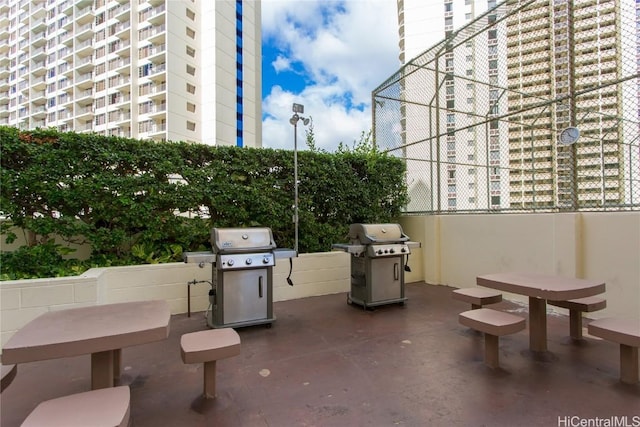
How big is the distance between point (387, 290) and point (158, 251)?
305 centimetres

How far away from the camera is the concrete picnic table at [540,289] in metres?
2.45

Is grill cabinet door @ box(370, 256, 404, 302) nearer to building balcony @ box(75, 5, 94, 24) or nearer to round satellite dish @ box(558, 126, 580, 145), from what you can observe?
round satellite dish @ box(558, 126, 580, 145)

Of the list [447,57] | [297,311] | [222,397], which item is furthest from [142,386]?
[447,57]

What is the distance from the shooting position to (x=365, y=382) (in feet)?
7.70

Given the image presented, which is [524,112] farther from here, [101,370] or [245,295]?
[101,370]

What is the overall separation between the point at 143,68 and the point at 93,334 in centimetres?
3010

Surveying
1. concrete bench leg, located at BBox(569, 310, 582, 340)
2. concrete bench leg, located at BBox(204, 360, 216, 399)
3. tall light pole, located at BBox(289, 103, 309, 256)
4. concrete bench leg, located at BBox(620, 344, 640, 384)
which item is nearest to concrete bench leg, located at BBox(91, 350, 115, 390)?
concrete bench leg, located at BBox(204, 360, 216, 399)

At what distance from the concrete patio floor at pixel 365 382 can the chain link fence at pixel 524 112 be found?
213cm

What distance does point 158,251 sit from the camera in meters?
4.12

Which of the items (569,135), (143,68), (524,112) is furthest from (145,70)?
(569,135)

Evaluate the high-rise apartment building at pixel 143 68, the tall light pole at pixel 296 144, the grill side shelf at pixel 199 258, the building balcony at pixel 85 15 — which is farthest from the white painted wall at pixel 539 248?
the building balcony at pixel 85 15

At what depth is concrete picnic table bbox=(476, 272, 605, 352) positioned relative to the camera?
96.6 inches

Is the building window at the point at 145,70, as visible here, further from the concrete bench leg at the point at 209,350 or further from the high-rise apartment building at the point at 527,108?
the concrete bench leg at the point at 209,350

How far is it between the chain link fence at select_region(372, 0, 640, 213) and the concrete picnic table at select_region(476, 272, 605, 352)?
4.62 ft
